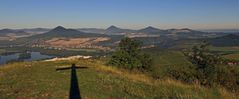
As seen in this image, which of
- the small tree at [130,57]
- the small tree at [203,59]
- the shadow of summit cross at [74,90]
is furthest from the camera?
the small tree at [130,57]

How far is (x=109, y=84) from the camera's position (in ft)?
40.8

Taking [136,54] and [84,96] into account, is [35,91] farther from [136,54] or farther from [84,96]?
[136,54]

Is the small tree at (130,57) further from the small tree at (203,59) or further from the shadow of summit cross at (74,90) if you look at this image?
the shadow of summit cross at (74,90)

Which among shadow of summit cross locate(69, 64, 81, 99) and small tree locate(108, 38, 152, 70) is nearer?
shadow of summit cross locate(69, 64, 81, 99)

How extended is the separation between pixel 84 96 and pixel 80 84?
99.6 inches

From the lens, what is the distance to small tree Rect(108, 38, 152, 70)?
1064 inches

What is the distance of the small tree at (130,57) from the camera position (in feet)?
88.6

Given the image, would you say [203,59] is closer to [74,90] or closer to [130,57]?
[130,57]

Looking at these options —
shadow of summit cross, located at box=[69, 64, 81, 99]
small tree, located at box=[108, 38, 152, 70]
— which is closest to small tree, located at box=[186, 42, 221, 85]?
small tree, located at box=[108, 38, 152, 70]

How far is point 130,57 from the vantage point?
1075 inches

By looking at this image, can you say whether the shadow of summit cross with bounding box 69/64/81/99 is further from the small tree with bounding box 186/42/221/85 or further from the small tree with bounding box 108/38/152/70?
the small tree with bounding box 108/38/152/70

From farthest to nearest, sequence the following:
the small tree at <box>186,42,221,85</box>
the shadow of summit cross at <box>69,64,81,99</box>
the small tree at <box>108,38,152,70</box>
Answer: the small tree at <box>108,38,152,70</box>
the small tree at <box>186,42,221,85</box>
the shadow of summit cross at <box>69,64,81,99</box>

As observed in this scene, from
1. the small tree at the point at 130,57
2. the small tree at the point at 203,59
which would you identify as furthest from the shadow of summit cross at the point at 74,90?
the small tree at the point at 130,57

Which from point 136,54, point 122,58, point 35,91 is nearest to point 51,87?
point 35,91
